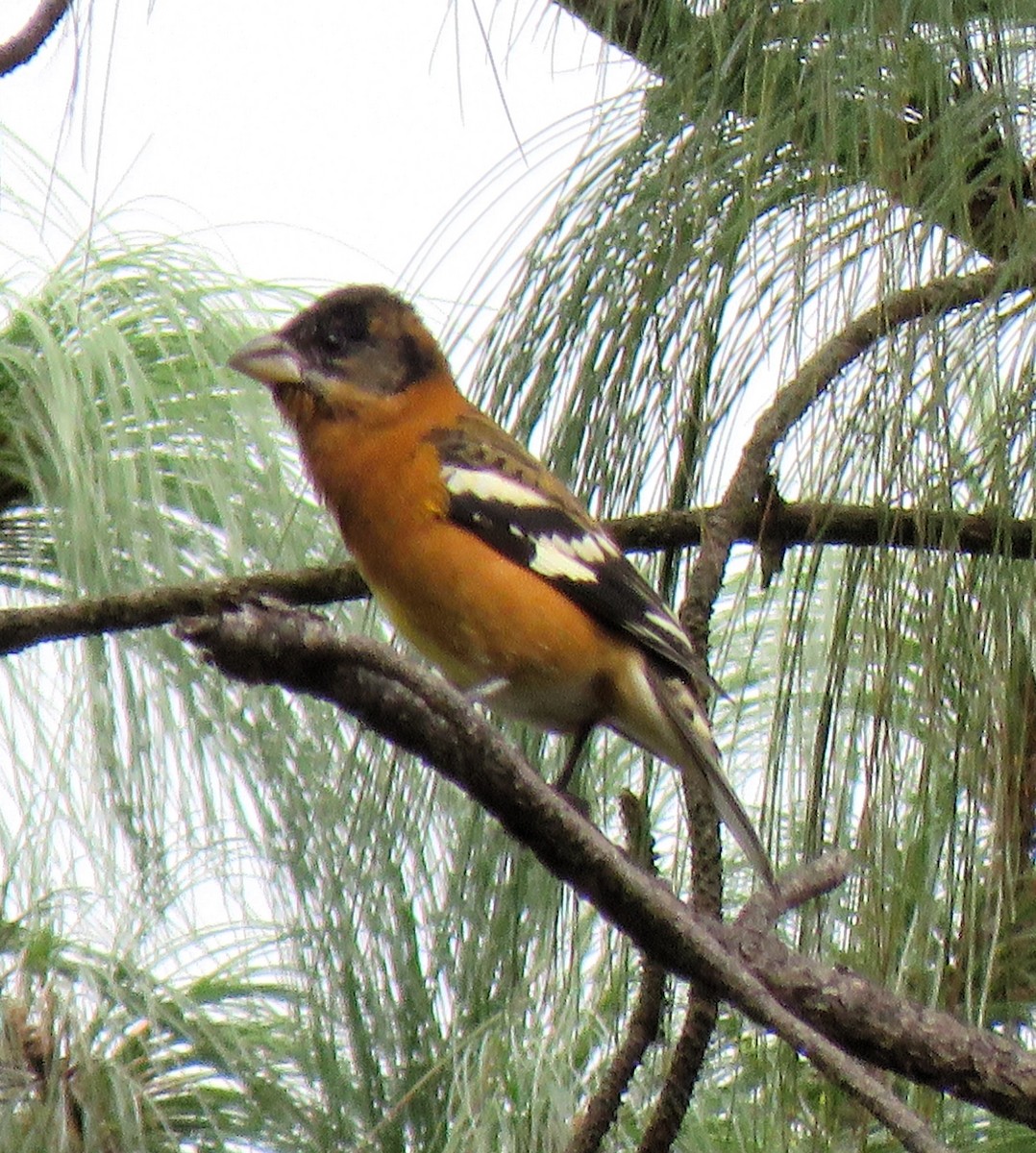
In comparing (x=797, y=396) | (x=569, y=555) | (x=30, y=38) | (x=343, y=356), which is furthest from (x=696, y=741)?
(x=30, y=38)

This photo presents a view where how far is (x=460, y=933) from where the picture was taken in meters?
2.02

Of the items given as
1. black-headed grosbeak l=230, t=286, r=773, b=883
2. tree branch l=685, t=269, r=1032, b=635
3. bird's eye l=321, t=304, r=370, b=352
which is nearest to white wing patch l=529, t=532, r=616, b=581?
black-headed grosbeak l=230, t=286, r=773, b=883

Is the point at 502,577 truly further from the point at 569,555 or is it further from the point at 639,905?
the point at 639,905

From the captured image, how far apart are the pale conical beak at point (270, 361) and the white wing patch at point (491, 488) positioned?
9.5 inches

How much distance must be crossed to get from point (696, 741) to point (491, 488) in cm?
38

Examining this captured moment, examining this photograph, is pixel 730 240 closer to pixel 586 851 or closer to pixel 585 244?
pixel 585 244

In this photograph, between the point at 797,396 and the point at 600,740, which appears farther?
the point at 600,740

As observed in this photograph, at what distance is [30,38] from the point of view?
1.59 m

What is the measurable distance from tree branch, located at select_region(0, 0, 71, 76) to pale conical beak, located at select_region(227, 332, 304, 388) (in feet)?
2.00

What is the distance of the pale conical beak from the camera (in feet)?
7.19

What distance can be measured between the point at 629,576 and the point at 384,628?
1.81ft

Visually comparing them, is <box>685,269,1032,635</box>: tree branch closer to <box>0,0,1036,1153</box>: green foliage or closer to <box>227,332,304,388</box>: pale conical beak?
<box>0,0,1036,1153</box>: green foliage

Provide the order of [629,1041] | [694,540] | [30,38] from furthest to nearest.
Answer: [694,540] < [629,1041] < [30,38]

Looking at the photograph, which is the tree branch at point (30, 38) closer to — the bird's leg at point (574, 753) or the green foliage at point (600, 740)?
the green foliage at point (600, 740)
